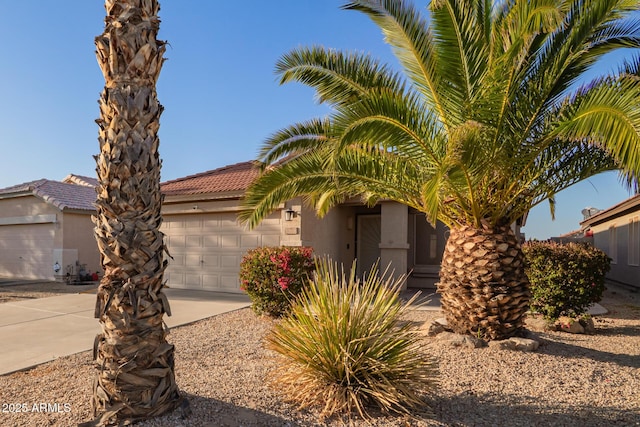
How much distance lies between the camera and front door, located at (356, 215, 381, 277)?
49.2ft

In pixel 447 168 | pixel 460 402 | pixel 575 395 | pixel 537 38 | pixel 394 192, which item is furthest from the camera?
pixel 394 192

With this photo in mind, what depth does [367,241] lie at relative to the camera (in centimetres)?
1523

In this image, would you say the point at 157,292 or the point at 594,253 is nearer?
the point at 157,292

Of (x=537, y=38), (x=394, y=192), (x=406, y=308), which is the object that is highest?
(x=537, y=38)

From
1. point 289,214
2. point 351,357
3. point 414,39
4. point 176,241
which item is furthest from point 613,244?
point 351,357

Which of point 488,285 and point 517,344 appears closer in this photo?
point 517,344

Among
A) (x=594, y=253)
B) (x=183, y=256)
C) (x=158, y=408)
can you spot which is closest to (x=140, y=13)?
(x=158, y=408)

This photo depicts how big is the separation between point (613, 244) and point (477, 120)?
1747 cm

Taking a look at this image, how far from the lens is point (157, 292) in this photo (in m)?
3.81

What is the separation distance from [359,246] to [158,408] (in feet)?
39.5

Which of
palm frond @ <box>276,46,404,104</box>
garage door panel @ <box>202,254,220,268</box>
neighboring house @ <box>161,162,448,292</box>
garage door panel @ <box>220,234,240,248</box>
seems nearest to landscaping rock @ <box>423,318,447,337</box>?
palm frond @ <box>276,46,404,104</box>

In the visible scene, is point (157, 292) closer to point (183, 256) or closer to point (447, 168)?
point (447, 168)

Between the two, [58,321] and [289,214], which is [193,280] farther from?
[58,321]

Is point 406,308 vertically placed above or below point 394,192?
below
